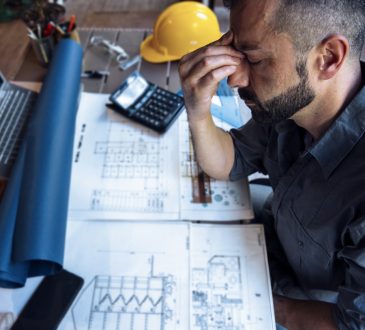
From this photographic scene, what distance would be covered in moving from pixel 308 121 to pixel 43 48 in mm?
907

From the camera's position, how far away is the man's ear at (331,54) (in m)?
0.56

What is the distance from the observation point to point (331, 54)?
584 millimetres

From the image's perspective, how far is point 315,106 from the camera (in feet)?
2.20

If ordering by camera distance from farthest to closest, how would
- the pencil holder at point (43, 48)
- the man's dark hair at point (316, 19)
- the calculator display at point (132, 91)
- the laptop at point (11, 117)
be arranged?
the pencil holder at point (43, 48)
the calculator display at point (132, 91)
the laptop at point (11, 117)
the man's dark hair at point (316, 19)

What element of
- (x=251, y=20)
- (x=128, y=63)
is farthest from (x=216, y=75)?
(x=128, y=63)

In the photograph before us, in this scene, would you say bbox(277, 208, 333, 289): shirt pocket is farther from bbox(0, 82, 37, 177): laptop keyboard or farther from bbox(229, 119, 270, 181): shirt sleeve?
bbox(0, 82, 37, 177): laptop keyboard

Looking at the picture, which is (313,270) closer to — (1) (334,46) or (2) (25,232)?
(1) (334,46)

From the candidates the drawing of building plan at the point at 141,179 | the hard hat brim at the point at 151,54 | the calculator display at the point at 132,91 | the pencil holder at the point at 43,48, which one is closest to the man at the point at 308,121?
the drawing of building plan at the point at 141,179

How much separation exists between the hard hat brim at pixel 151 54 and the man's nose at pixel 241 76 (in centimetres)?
52

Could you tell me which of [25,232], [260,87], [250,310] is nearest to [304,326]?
[250,310]

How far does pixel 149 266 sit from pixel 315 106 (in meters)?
0.48

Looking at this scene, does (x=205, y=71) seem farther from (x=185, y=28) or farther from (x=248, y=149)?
(x=185, y=28)

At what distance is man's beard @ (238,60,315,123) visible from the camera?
2.06 ft

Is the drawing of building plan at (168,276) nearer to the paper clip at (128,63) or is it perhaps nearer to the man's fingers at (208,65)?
the man's fingers at (208,65)
